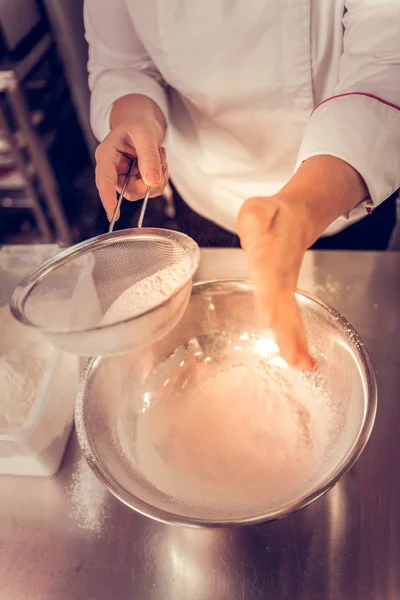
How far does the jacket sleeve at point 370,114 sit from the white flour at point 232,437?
263 mm

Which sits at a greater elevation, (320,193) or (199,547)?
(320,193)

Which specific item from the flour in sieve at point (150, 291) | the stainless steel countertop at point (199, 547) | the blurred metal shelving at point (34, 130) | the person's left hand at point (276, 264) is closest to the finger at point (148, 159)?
the flour in sieve at point (150, 291)

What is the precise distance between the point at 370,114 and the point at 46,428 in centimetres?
57

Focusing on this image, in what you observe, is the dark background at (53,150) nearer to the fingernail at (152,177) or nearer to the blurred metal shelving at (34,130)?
the blurred metal shelving at (34,130)

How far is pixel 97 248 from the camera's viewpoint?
0.71 meters

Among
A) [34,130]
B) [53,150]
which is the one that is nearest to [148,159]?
[34,130]

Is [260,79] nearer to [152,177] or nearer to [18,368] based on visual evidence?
[152,177]

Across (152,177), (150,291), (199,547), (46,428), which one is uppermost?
(152,177)

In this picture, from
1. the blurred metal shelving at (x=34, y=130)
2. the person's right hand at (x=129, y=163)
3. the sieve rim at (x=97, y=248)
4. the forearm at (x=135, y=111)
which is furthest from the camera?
the blurred metal shelving at (x=34, y=130)

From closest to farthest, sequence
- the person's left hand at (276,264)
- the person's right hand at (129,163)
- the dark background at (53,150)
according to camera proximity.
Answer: the person's left hand at (276,264), the person's right hand at (129,163), the dark background at (53,150)

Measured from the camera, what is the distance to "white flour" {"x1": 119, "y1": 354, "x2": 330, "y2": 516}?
569 mm

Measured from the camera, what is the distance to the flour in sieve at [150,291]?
616mm

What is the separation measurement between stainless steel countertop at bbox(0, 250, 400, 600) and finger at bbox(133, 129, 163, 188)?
395 millimetres

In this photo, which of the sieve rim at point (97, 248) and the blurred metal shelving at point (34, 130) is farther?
the blurred metal shelving at point (34, 130)
